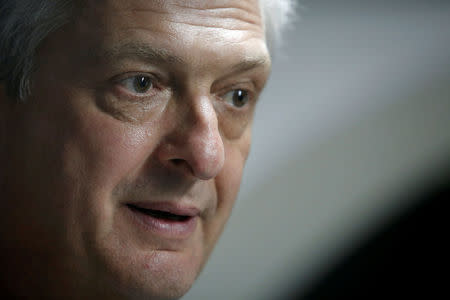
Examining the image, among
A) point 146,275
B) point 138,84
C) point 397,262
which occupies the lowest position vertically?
point 146,275

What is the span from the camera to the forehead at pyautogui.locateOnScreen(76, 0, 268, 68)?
2.94 ft

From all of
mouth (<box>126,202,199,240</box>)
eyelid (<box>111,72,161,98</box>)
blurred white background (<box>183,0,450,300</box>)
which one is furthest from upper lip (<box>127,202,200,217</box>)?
blurred white background (<box>183,0,450,300</box>)

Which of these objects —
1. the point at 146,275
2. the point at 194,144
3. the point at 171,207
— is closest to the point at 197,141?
the point at 194,144

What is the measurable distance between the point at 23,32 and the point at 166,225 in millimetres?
409

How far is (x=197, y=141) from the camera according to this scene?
931 millimetres

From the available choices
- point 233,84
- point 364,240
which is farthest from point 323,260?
point 233,84

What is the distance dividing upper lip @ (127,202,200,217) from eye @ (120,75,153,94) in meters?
0.19

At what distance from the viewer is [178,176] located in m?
0.95

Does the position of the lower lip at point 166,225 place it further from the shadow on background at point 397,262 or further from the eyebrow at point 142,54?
the shadow on background at point 397,262

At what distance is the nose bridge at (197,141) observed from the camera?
0.93m

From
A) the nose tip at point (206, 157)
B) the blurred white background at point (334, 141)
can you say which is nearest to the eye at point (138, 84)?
the nose tip at point (206, 157)

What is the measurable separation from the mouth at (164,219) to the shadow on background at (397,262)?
103 centimetres

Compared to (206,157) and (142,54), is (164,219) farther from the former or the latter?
(142,54)

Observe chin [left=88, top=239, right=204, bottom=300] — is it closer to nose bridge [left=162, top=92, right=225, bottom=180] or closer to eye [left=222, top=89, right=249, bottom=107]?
nose bridge [left=162, top=92, right=225, bottom=180]
